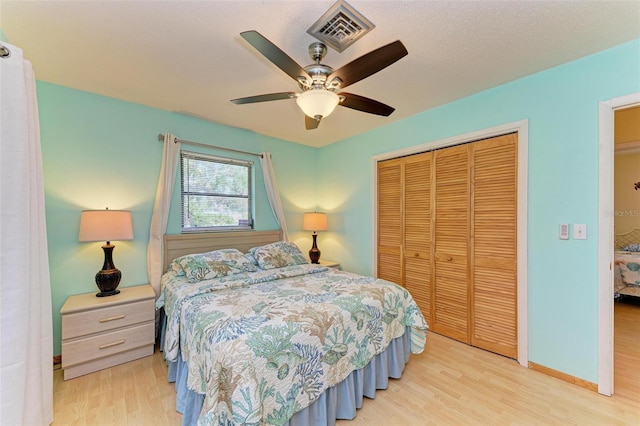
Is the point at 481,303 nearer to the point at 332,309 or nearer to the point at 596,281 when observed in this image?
the point at 596,281

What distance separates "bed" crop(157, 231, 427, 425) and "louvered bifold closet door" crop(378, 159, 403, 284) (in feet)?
3.23

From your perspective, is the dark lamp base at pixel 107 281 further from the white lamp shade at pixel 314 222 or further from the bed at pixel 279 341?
the white lamp shade at pixel 314 222

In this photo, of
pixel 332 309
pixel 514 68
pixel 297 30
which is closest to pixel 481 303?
pixel 332 309

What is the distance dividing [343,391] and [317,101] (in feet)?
6.18

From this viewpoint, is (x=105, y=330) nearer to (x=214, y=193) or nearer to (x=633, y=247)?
(x=214, y=193)

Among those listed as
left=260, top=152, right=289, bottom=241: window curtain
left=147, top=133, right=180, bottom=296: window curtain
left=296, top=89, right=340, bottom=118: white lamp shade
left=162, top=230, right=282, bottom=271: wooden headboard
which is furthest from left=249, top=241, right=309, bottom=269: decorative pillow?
left=296, top=89, right=340, bottom=118: white lamp shade

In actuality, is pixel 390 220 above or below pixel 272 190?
below

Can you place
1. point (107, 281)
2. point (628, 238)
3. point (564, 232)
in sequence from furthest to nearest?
point (628, 238) < point (107, 281) < point (564, 232)

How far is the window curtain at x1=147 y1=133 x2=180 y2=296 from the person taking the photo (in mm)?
2801

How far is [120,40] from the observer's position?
179 cm

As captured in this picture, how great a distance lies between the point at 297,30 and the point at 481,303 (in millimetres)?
2866

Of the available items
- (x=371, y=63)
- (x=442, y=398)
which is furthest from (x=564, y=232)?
(x=371, y=63)

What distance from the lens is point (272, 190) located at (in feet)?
12.4

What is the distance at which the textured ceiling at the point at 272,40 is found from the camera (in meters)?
1.53
